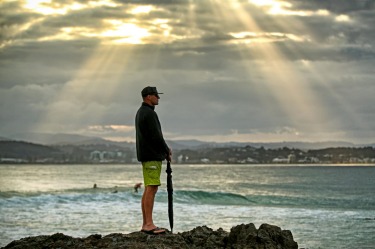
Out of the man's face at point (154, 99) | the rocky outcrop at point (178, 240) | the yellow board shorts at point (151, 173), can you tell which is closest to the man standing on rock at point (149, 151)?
the yellow board shorts at point (151, 173)

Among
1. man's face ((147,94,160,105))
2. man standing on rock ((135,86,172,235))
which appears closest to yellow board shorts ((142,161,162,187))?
man standing on rock ((135,86,172,235))

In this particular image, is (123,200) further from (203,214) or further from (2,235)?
(2,235)

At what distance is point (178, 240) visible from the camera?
32.8 ft

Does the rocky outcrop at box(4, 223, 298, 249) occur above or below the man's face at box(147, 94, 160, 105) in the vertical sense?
below

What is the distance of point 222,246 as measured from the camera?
1036 cm

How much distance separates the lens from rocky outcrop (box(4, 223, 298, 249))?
386 inches

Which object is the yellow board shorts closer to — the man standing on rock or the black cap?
the man standing on rock

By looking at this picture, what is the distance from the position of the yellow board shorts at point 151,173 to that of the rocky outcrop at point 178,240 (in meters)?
0.73

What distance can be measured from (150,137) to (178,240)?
1.50m

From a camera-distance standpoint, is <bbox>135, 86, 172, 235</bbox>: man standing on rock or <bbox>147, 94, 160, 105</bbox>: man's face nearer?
<bbox>135, 86, 172, 235</bbox>: man standing on rock

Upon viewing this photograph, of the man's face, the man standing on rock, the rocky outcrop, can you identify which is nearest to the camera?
the rocky outcrop

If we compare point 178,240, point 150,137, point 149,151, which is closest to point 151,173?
point 149,151

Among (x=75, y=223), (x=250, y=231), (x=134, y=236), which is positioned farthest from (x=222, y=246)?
(x=75, y=223)

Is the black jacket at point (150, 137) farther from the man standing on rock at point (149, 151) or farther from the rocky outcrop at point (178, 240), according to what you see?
the rocky outcrop at point (178, 240)
